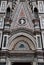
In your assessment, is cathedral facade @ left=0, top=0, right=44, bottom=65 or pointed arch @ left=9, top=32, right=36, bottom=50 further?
pointed arch @ left=9, top=32, right=36, bottom=50

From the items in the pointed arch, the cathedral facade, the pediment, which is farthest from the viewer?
the pediment

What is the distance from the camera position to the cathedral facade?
7781mm

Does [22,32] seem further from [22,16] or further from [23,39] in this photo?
[22,16]

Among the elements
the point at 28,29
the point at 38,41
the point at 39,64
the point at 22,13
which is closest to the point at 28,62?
the point at 39,64

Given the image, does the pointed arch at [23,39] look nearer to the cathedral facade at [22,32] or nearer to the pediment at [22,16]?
the cathedral facade at [22,32]

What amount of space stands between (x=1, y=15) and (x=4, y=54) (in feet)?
7.92

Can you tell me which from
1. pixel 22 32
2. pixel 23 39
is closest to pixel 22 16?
pixel 22 32

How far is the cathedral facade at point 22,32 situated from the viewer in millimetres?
7781

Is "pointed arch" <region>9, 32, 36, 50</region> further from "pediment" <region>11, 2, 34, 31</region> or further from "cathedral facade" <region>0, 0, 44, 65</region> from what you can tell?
"pediment" <region>11, 2, 34, 31</region>

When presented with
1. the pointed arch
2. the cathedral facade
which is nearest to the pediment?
the cathedral facade

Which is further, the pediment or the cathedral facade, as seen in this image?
the pediment

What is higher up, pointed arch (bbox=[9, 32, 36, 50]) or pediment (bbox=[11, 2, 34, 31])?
pediment (bbox=[11, 2, 34, 31])

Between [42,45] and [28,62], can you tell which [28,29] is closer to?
[42,45]

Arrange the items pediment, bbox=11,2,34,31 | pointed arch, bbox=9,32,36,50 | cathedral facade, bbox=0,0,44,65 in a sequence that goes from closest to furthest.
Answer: cathedral facade, bbox=0,0,44,65, pointed arch, bbox=9,32,36,50, pediment, bbox=11,2,34,31
